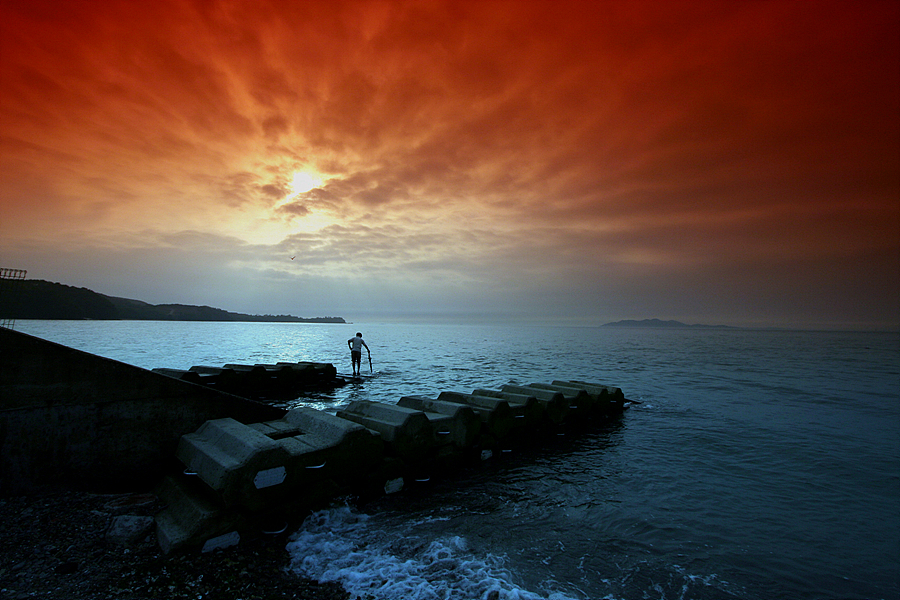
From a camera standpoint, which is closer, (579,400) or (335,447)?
(335,447)

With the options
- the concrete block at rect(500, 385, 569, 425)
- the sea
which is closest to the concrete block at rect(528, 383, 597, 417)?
the concrete block at rect(500, 385, 569, 425)

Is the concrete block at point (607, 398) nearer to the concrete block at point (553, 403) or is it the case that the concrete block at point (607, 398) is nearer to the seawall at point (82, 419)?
the concrete block at point (553, 403)

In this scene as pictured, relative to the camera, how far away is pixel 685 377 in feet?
115

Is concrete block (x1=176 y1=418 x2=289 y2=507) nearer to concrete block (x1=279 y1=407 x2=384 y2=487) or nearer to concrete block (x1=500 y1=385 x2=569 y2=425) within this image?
concrete block (x1=279 y1=407 x2=384 y2=487)

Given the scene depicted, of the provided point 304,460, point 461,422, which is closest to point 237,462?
point 304,460

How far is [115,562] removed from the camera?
5.10 meters

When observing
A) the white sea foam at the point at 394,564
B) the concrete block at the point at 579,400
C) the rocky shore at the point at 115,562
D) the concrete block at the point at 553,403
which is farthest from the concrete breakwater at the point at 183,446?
the concrete block at the point at 579,400

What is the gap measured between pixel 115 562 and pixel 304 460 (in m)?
2.54

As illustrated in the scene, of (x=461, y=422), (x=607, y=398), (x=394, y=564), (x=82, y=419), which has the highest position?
(x=82, y=419)

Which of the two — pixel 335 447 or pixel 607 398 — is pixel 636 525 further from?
pixel 607 398

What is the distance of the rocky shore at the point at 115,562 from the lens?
4.62 m

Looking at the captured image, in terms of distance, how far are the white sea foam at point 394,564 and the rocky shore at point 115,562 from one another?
0.30 m

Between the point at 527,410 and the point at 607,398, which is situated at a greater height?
the point at 527,410

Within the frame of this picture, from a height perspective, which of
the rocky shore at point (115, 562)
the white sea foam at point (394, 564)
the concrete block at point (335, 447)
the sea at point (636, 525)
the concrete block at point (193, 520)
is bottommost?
the sea at point (636, 525)
